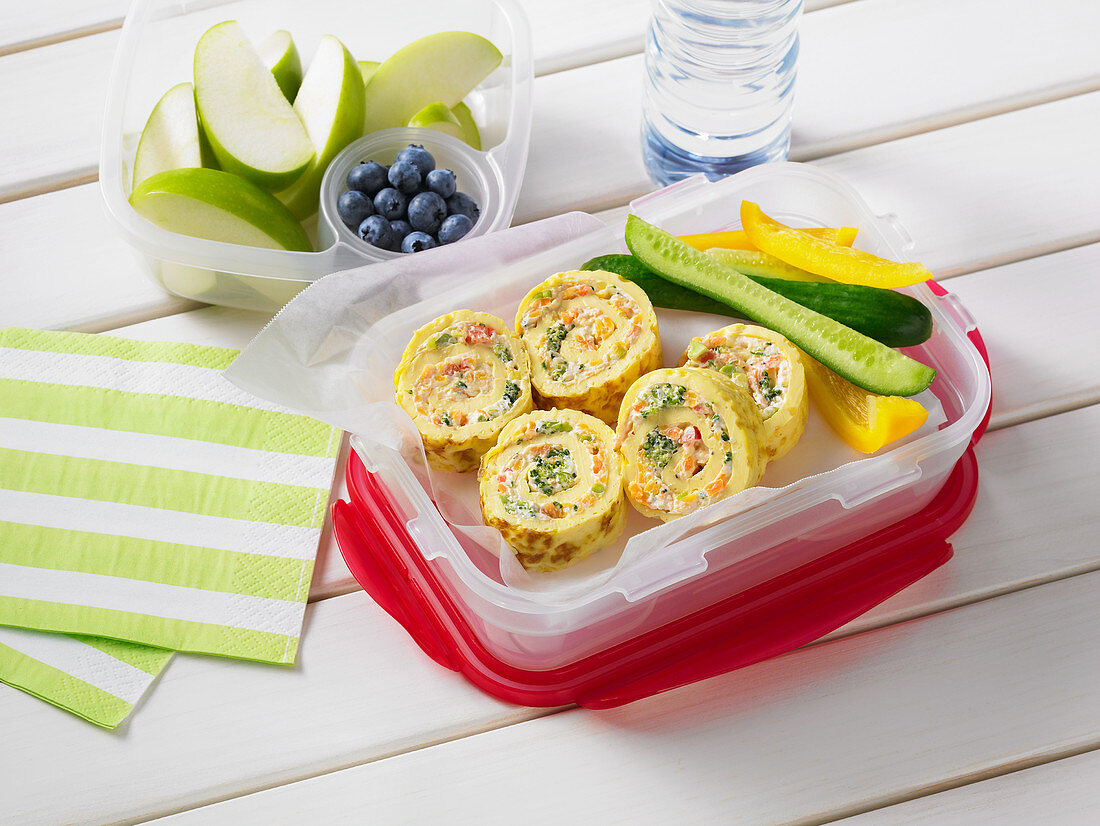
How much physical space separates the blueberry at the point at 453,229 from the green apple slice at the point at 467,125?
0.69 ft

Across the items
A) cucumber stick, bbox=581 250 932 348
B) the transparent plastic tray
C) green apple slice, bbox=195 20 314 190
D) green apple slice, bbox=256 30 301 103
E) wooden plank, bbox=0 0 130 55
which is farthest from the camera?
wooden plank, bbox=0 0 130 55

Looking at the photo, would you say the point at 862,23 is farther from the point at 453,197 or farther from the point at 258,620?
the point at 258,620

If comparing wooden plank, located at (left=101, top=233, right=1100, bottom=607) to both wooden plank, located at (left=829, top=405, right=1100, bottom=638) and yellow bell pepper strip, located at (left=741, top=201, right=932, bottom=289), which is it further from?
yellow bell pepper strip, located at (left=741, top=201, right=932, bottom=289)

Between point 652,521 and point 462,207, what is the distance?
496 mm

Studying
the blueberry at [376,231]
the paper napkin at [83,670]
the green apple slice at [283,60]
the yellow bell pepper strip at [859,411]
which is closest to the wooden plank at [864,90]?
the blueberry at [376,231]

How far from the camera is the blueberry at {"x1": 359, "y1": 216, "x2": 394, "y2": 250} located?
1.25 m

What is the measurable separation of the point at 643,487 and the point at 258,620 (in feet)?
1.49

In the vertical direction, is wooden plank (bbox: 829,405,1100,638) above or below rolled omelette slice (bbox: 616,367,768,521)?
below

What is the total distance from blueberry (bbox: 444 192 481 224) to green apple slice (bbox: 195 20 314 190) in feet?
0.50

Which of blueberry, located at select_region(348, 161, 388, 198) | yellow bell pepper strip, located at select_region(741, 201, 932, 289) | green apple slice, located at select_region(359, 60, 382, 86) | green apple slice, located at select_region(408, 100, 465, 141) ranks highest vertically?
yellow bell pepper strip, located at select_region(741, 201, 932, 289)

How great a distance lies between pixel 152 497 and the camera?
3.93ft

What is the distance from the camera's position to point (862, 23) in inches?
62.0

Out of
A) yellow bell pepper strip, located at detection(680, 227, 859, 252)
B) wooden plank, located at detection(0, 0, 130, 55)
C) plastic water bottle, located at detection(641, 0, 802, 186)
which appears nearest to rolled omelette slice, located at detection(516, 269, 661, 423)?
yellow bell pepper strip, located at detection(680, 227, 859, 252)

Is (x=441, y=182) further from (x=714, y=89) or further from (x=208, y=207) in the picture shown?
(x=714, y=89)
